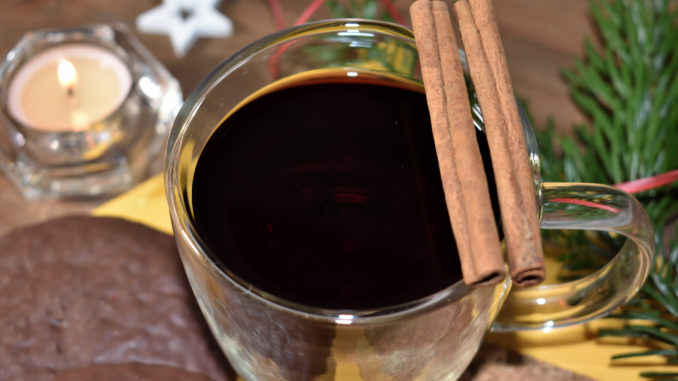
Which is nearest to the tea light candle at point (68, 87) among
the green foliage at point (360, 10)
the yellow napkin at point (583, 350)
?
the green foliage at point (360, 10)

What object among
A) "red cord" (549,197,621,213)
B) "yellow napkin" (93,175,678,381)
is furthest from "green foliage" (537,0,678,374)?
"red cord" (549,197,621,213)

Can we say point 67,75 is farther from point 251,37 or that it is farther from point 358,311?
point 358,311

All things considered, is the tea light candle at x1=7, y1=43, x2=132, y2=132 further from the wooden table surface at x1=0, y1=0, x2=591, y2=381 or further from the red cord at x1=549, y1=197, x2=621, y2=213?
the red cord at x1=549, y1=197, x2=621, y2=213

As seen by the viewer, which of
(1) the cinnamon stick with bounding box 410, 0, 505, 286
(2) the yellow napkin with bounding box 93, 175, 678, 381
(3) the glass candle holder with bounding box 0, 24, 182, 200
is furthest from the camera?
(3) the glass candle holder with bounding box 0, 24, 182, 200

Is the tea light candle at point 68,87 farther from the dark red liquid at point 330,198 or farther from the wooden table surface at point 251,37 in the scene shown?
the dark red liquid at point 330,198

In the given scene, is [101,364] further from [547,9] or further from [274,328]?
[547,9]

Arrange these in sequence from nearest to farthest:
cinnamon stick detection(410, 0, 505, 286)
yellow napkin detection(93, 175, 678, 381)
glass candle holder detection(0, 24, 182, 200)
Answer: cinnamon stick detection(410, 0, 505, 286), yellow napkin detection(93, 175, 678, 381), glass candle holder detection(0, 24, 182, 200)

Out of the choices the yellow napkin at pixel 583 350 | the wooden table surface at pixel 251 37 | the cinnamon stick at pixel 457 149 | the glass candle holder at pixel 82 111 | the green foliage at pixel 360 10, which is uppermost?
the cinnamon stick at pixel 457 149

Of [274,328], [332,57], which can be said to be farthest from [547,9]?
[274,328]
